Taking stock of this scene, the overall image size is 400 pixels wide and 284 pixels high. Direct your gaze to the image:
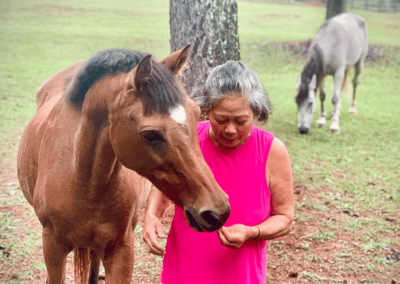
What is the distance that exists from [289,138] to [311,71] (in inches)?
54.1

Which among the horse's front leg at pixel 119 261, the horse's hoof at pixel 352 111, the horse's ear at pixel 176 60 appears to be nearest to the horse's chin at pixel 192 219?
the horse's ear at pixel 176 60

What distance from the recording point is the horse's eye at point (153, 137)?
1454 mm

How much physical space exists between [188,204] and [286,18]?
68.1 feet

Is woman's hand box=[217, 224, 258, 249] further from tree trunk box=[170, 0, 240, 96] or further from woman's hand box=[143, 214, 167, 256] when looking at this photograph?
tree trunk box=[170, 0, 240, 96]

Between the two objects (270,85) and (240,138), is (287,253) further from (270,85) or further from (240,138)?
(270,85)

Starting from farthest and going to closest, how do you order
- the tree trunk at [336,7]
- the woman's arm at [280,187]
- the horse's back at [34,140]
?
the tree trunk at [336,7]
the horse's back at [34,140]
the woman's arm at [280,187]

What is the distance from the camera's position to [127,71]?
5.44 ft

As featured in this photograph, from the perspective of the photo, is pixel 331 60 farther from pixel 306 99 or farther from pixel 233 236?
pixel 233 236

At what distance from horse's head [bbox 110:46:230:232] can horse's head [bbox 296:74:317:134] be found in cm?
604

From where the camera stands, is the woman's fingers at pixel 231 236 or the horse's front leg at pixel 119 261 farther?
the horse's front leg at pixel 119 261

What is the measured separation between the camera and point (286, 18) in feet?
67.3

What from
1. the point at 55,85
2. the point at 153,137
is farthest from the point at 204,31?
the point at 153,137

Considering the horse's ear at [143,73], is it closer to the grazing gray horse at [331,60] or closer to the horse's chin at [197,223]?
the horse's chin at [197,223]

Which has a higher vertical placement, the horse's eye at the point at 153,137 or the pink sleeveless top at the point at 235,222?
the horse's eye at the point at 153,137
